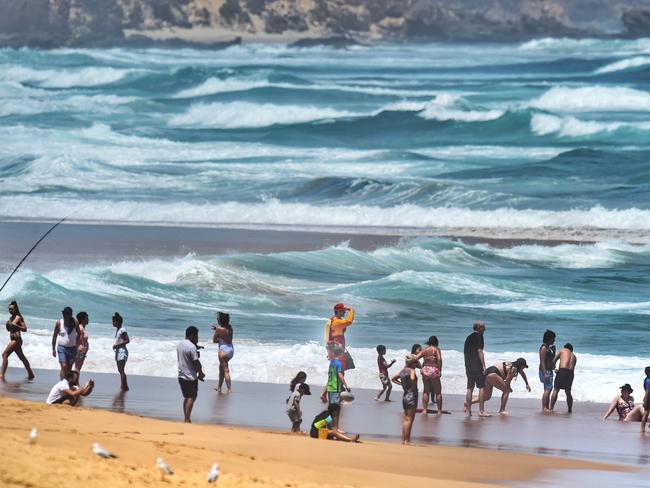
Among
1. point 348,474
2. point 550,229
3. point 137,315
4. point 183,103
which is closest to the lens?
point 348,474

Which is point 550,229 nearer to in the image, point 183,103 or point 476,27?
point 183,103

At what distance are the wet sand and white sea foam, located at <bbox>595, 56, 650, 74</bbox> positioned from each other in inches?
1816

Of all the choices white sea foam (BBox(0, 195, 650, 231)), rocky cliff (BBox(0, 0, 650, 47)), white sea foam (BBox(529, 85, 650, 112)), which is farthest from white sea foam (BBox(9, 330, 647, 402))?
rocky cliff (BBox(0, 0, 650, 47))

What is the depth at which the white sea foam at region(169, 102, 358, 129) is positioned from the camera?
→ 47.1m

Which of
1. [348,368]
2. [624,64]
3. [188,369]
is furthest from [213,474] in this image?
[624,64]

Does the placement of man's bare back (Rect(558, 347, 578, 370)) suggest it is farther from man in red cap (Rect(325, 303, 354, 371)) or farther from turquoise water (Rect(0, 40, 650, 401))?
man in red cap (Rect(325, 303, 354, 371))

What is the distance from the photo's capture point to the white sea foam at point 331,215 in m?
29.2

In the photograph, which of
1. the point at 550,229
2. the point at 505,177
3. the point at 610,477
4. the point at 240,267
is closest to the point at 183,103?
the point at 505,177

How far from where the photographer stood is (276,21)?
276 ft

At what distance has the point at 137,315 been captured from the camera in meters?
18.7

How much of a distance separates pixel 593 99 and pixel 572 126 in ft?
21.4

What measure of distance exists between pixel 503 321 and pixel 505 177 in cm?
1561

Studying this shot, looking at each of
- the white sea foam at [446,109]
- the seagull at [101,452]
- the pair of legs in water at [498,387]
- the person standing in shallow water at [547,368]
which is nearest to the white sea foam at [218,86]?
the white sea foam at [446,109]

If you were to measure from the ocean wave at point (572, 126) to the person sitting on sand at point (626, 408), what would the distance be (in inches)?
1144
